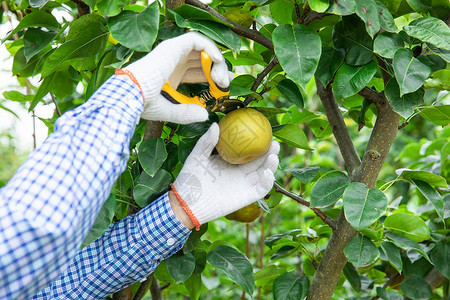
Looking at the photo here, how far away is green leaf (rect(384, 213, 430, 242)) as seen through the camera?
42.9 inches

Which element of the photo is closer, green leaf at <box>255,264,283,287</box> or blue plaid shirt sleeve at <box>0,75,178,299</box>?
blue plaid shirt sleeve at <box>0,75,178,299</box>

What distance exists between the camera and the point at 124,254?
37.0 inches

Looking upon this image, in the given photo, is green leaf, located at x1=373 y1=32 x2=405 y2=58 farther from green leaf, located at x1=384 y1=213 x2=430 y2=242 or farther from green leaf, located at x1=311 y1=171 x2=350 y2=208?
green leaf, located at x1=384 y1=213 x2=430 y2=242

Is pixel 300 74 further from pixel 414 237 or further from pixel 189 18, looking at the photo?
pixel 414 237

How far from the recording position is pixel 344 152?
1.16 metres

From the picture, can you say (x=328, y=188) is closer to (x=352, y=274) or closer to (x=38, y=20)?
(x=352, y=274)

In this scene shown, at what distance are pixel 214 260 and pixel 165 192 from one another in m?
0.18

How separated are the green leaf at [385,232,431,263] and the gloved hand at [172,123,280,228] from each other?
33 centimetres

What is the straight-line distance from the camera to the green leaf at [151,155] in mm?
872

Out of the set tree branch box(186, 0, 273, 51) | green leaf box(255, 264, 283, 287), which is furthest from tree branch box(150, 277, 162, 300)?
tree branch box(186, 0, 273, 51)

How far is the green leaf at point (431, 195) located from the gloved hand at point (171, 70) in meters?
0.51

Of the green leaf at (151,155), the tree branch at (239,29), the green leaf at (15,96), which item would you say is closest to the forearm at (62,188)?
the green leaf at (151,155)

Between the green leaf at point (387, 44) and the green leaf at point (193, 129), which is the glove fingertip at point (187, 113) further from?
the green leaf at point (387, 44)

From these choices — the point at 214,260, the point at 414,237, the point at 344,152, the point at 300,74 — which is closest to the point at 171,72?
the point at 300,74
